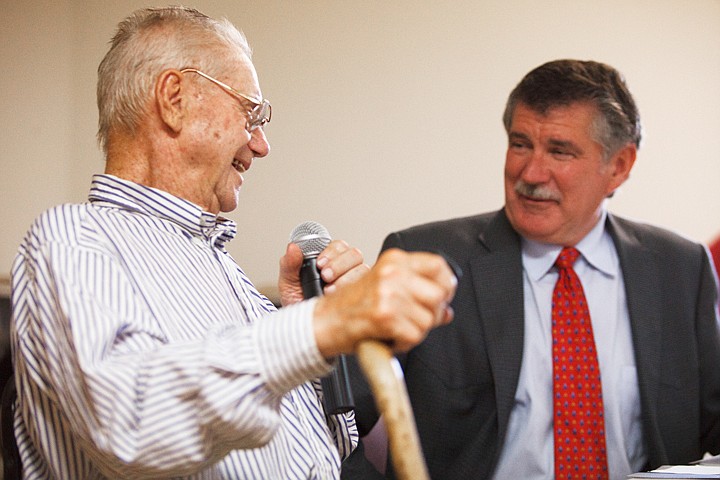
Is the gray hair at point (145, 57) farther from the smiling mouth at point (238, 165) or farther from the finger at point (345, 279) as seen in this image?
the finger at point (345, 279)

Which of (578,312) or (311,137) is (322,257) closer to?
(578,312)

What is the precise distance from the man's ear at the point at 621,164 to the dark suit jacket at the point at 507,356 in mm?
132

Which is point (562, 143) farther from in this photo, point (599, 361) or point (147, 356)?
point (147, 356)

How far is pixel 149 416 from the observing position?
816 mm

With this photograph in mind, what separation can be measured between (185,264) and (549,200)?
47.7 inches

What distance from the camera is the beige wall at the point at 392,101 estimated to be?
2.74 metres

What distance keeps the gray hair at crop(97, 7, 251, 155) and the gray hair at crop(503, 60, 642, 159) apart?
1.07 meters

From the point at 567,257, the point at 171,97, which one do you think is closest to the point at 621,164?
the point at 567,257

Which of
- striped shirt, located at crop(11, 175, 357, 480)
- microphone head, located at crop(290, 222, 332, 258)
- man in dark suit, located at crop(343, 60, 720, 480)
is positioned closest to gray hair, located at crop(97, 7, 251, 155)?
striped shirt, located at crop(11, 175, 357, 480)

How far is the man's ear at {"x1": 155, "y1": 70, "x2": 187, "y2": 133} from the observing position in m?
1.22

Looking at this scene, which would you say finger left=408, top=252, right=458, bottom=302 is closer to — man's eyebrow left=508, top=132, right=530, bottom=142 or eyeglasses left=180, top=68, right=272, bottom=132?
eyeglasses left=180, top=68, right=272, bottom=132

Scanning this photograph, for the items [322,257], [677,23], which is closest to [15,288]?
[322,257]

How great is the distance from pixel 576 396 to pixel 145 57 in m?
1.24

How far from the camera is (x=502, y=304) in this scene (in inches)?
80.5
